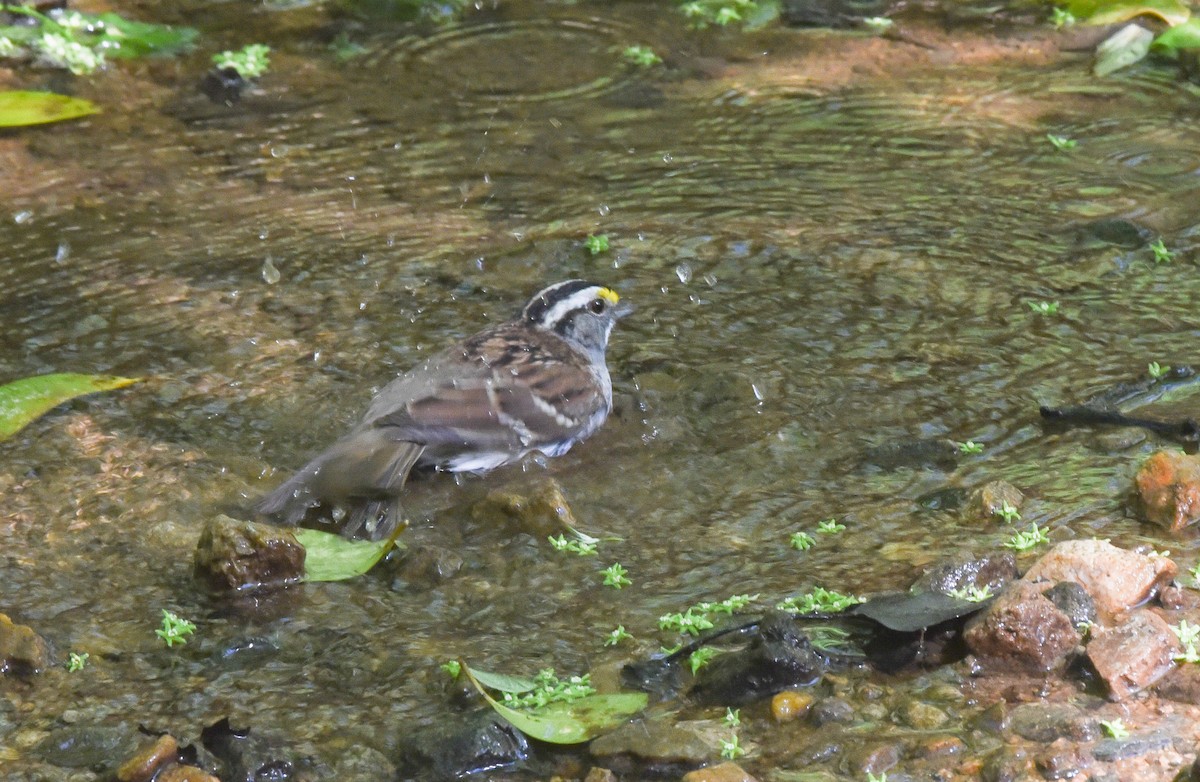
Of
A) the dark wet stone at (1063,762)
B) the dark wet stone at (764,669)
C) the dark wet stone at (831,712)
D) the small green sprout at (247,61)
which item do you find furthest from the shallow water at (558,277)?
the dark wet stone at (1063,762)

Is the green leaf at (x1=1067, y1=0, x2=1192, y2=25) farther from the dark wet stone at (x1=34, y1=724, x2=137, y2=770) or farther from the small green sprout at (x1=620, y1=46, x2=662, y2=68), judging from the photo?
the dark wet stone at (x1=34, y1=724, x2=137, y2=770)

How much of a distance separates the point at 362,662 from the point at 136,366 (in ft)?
8.50

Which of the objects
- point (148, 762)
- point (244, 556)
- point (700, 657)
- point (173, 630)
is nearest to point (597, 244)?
point (244, 556)

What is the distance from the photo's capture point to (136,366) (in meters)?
6.55

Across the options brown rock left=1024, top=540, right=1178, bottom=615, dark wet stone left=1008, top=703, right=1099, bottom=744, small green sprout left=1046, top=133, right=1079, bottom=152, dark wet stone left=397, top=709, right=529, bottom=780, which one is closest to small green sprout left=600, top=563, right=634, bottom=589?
dark wet stone left=397, top=709, right=529, bottom=780

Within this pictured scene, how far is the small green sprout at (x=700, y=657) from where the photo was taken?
4.21 m

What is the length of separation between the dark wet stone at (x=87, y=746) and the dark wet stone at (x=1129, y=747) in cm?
234

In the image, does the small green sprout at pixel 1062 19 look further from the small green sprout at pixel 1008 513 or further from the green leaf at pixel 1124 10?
the small green sprout at pixel 1008 513

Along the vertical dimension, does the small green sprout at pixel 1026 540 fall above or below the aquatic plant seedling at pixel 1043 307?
above

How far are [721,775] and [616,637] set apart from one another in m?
0.86

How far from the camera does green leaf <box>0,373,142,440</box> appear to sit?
598 cm

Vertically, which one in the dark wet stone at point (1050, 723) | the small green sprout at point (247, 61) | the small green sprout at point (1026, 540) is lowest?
the small green sprout at point (1026, 540)

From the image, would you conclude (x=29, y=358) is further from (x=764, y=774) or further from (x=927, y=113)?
(x=927, y=113)

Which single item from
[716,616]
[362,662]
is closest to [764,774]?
[716,616]
